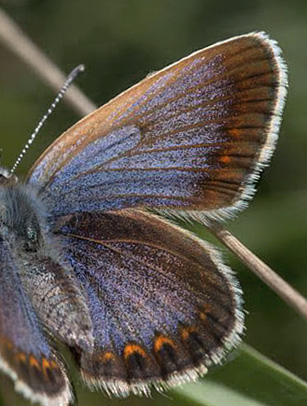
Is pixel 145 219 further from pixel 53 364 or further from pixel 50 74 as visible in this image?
pixel 50 74

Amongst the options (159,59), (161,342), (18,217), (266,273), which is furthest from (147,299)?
(159,59)

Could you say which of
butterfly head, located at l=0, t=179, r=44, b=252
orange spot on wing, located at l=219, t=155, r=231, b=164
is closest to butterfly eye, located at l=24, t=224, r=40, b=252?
butterfly head, located at l=0, t=179, r=44, b=252

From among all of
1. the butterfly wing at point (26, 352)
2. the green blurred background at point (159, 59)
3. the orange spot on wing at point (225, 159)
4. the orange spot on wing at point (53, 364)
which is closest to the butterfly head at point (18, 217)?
the butterfly wing at point (26, 352)

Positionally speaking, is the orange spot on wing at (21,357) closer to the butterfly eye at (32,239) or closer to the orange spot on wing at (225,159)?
the butterfly eye at (32,239)

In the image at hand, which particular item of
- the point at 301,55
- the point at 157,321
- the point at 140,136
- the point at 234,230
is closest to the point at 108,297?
the point at 157,321

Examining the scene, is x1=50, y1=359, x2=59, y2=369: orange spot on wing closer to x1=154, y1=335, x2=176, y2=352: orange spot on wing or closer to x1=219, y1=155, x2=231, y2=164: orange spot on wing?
x1=154, y1=335, x2=176, y2=352: orange spot on wing
